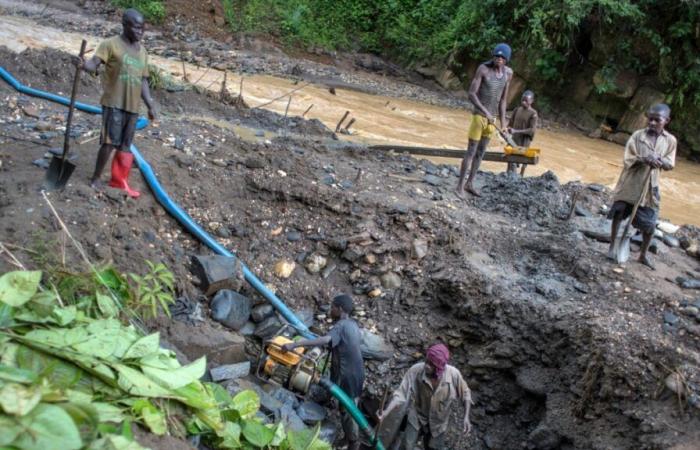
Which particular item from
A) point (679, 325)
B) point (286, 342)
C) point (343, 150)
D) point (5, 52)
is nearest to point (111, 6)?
point (5, 52)

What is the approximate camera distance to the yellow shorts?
25.4ft

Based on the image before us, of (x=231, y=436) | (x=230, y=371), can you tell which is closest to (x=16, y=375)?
(x=231, y=436)

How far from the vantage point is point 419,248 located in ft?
22.6

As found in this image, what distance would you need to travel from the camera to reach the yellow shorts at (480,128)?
773 cm

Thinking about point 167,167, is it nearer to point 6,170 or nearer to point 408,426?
point 6,170

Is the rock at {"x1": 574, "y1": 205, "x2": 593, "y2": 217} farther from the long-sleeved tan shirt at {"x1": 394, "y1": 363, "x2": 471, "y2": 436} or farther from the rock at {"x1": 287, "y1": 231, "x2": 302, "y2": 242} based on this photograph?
the long-sleeved tan shirt at {"x1": 394, "y1": 363, "x2": 471, "y2": 436}

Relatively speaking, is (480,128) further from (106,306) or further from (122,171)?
(106,306)

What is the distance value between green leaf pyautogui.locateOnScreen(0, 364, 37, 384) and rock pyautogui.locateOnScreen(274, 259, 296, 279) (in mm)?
3936

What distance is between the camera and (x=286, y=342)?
561cm

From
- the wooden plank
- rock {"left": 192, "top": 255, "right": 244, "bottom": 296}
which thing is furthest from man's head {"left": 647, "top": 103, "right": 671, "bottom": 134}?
rock {"left": 192, "top": 255, "right": 244, "bottom": 296}

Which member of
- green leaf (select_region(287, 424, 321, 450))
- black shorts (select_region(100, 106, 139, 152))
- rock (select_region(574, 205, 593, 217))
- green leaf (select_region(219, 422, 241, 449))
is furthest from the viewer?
rock (select_region(574, 205, 593, 217))

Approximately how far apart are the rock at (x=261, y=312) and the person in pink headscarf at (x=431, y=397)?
1.54 m

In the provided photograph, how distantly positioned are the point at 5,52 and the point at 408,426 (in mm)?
7956

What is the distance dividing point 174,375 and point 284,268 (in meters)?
3.36
